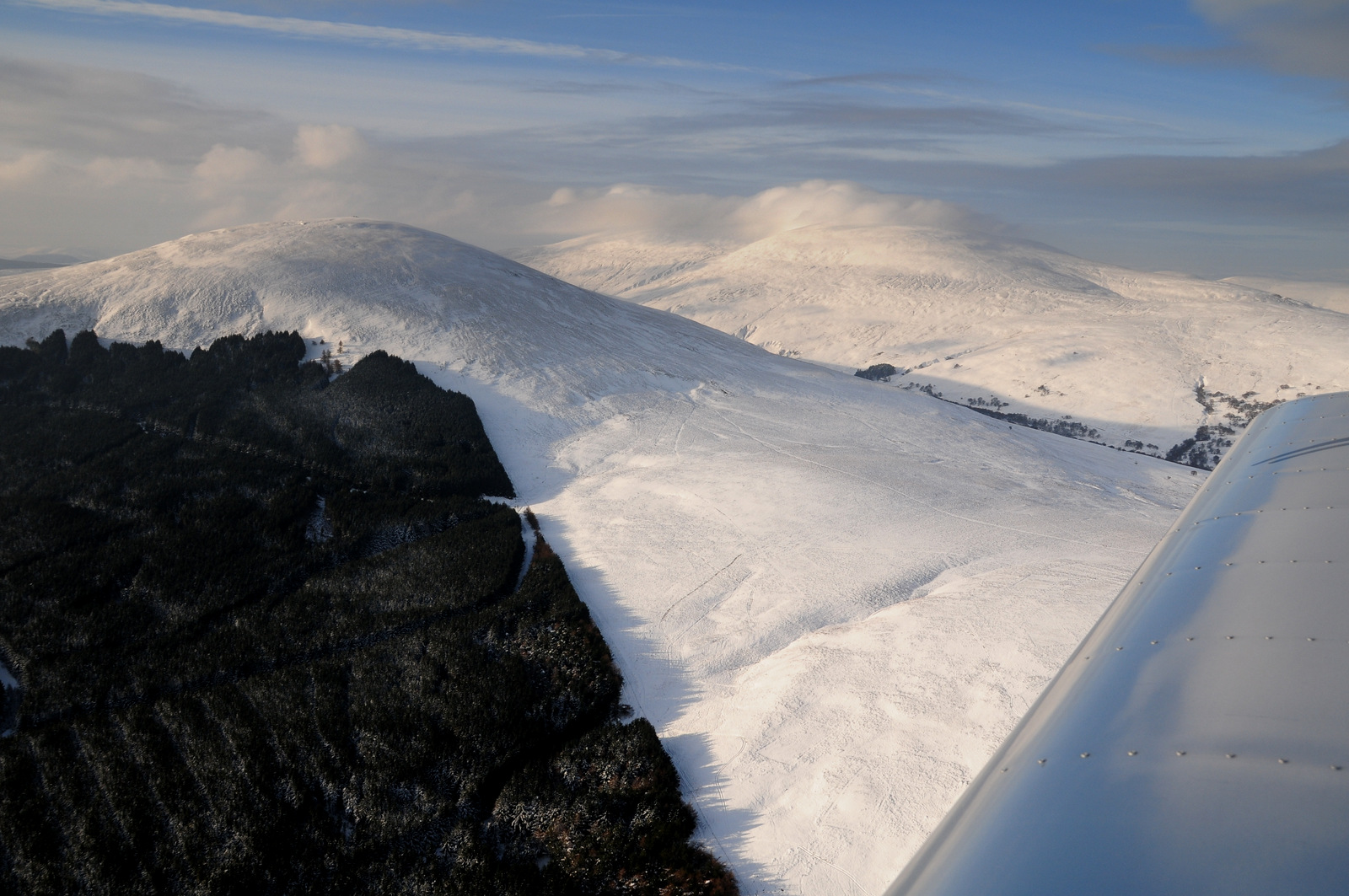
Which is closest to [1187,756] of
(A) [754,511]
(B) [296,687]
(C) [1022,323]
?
(B) [296,687]

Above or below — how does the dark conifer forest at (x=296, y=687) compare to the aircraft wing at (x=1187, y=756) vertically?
below

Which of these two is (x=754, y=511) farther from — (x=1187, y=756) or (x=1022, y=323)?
(x=1022, y=323)

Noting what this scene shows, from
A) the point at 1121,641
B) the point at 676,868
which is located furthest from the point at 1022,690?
the point at 1121,641

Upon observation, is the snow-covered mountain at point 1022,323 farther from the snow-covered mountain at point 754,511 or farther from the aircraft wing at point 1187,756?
the aircraft wing at point 1187,756

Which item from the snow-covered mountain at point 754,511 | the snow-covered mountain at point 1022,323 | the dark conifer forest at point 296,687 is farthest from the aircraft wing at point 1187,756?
the snow-covered mountain at point 1022,323

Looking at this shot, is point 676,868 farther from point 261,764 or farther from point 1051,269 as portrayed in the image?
point 1051,269
